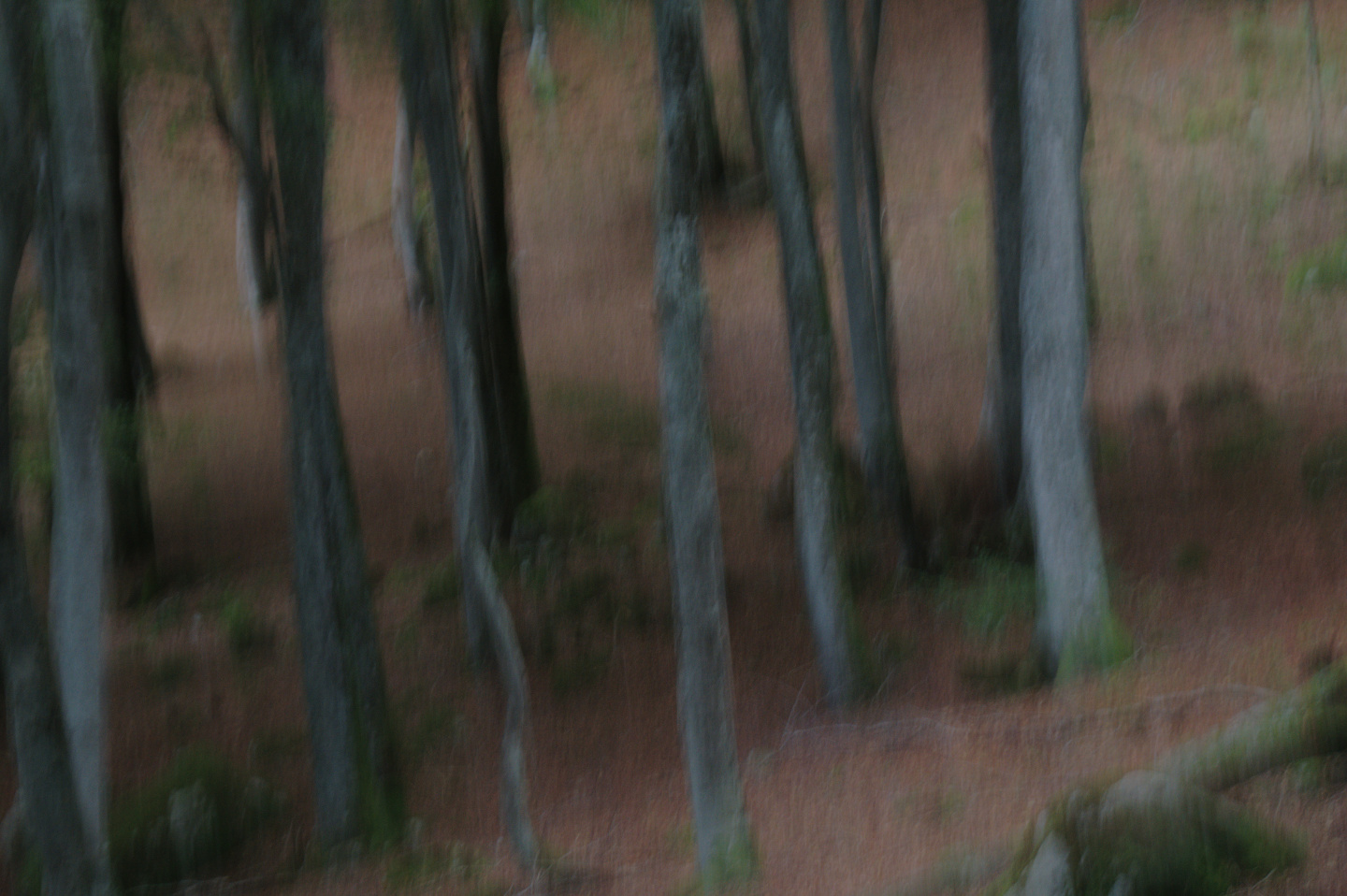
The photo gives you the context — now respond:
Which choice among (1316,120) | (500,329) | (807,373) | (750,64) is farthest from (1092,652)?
(1316,120)

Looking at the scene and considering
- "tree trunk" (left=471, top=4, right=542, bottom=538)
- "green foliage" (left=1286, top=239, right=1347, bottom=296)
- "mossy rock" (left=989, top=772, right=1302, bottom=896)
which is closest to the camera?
"mossy rock" (left=989, top=772, right=1302, bottom=896)

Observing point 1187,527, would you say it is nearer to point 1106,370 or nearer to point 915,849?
point 1106,370

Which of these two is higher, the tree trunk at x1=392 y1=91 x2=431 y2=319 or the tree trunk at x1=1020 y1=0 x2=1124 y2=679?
the tree trunk at x1=392 y1=91 x2=431 y2=319

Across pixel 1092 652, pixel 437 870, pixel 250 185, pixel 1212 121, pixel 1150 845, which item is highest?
pixel 1212 121

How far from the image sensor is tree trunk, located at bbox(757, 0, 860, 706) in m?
10.4

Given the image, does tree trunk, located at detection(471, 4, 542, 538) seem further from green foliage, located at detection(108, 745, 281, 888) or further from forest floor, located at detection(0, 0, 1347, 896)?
green foliage, located at detection(108, 745, 281, 888)

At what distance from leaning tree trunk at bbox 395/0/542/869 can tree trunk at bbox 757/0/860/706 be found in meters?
2.43

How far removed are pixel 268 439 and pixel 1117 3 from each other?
53.7 ft

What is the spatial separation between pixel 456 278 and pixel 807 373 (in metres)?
3.12

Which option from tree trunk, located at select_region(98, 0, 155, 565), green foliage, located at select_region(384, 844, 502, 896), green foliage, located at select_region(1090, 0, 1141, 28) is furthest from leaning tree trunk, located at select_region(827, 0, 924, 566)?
green foliage, located at select_region(1090, 0, 1141, 28)

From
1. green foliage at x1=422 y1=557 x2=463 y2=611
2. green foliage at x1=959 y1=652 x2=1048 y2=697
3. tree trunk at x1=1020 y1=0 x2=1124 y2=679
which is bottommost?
green foliage at x1=959 y1=652 x2=1048 y2=697

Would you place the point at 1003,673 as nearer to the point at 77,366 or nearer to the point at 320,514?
the point at 320,514

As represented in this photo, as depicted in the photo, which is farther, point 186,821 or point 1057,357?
point 186,821

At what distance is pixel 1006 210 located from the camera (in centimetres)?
1282
